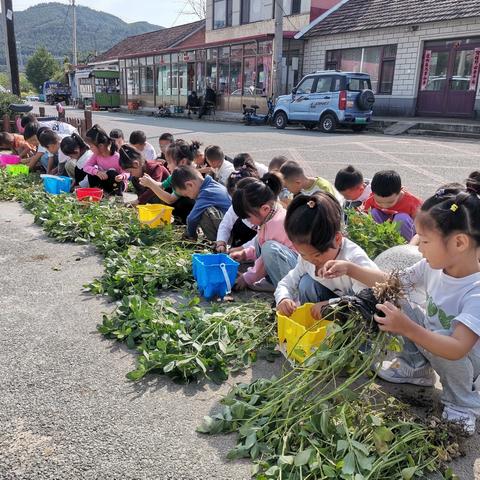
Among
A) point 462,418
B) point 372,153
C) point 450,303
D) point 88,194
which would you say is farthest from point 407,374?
point 372,153

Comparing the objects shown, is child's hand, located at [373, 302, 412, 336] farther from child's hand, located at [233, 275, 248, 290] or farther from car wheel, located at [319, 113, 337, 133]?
car wheel, located at [319, 113, 337, 133]

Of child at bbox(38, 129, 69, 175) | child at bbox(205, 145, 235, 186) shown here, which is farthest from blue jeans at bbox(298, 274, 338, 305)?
child at bbox(38, 129, 69, 175)

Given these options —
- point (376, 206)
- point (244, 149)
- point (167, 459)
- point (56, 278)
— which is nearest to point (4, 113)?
point (244, 149)

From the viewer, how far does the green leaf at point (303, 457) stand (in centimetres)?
188

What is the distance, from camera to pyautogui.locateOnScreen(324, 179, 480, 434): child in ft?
6.59

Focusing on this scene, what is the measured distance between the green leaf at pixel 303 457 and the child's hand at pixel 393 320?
0.58 m

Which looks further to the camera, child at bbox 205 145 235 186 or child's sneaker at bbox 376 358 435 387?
child at bbox 205 145 235 186

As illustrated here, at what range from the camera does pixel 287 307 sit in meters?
2.64

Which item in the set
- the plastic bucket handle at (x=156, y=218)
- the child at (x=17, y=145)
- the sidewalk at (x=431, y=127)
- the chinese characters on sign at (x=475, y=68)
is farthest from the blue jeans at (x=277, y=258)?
the chinese characters on sign at (x=475, y=68)

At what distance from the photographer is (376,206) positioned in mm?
3904

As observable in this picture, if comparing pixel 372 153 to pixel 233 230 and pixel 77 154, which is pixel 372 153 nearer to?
pixel 77 154

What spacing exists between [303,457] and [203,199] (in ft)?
9.73

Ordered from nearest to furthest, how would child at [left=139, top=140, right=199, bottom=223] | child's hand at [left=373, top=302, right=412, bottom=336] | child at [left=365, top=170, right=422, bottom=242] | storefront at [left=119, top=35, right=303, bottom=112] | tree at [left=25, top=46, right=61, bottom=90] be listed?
child's hand at [left=373, top=302, right=412, bottom=336]
child at [left=365, top=170, right=422, bottom=242]
child at [left=139, top=140, right=199, bottom=223]
storefront at [left=119, top=35, right=303, bottom=112]
tree at [left=25, top=46, right=61, bottom=90]

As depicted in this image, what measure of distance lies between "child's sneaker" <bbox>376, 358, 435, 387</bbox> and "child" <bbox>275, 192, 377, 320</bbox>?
445mm
